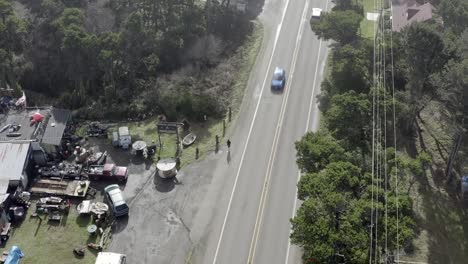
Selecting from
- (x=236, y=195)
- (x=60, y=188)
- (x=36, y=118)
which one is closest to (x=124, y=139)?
(x=60, y=188)

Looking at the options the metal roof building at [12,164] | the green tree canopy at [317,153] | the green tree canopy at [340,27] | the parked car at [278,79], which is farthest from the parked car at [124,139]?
the green tree canopy at [340,27]

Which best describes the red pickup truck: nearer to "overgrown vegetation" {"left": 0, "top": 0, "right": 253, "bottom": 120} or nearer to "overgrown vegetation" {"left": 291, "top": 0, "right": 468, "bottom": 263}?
"overgrown vegetation" {"left": 0, "top": 0, "right": 253, "bottom": 120}

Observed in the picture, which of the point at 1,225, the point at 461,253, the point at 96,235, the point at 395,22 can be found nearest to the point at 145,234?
the point at 96,235

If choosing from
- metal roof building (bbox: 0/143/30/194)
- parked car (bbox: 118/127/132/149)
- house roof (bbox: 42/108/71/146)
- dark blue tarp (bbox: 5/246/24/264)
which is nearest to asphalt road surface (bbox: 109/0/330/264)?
parked car (bbox: 118/127/132/149)

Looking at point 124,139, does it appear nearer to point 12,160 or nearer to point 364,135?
point 12,160

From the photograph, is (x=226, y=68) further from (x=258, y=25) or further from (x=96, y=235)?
(x=96, y=235)

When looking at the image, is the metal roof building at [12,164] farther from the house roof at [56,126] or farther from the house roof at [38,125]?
the house roof at [56,126]
